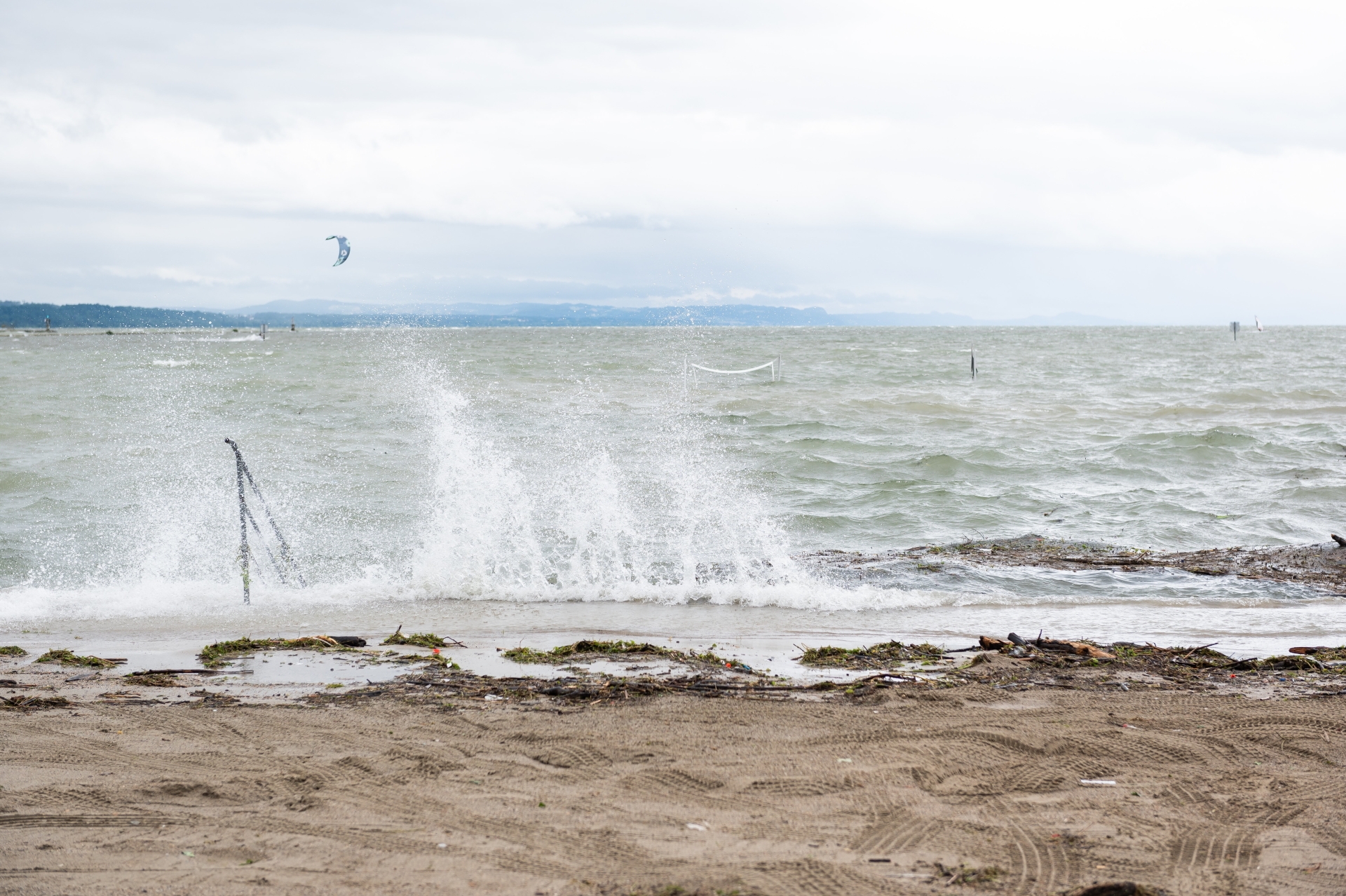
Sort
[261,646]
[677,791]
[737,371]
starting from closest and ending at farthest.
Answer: [677,791] < [261,646] < [737,371]

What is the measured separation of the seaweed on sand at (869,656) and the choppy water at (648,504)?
27.6 inches

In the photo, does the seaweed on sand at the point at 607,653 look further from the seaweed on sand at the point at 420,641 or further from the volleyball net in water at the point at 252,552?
the volleyball net in water at the point at 252,552

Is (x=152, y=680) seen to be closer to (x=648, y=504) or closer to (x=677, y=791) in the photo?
(x=677, y=791)

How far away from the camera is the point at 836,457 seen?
18.4m

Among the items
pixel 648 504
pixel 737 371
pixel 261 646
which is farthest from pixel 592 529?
pixel 737 371

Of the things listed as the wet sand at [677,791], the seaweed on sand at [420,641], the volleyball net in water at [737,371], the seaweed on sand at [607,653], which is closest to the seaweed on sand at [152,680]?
the wet sand at [677,791]

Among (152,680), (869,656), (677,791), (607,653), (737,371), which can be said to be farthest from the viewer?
(737,371)

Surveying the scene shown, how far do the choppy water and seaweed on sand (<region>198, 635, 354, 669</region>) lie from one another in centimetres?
97

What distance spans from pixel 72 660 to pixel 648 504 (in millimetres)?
7638

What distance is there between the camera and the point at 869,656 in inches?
275

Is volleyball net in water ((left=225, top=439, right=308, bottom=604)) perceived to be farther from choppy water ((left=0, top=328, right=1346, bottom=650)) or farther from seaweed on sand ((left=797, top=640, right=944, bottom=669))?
seaweed on sand ((left=797, top=640, right=944, bottom=669))

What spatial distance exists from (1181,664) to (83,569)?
35.7ft

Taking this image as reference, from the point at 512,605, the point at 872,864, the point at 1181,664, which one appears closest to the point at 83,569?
the point at 512,605

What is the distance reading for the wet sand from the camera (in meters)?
3.63
